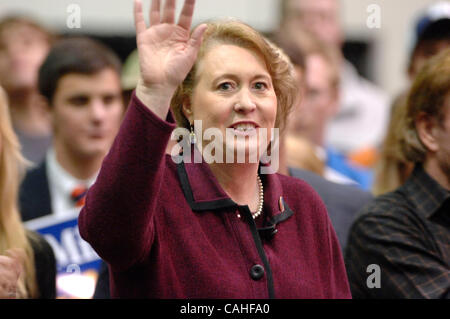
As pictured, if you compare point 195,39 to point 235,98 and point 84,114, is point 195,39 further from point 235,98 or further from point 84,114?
point 84,114

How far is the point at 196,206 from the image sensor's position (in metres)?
2.05

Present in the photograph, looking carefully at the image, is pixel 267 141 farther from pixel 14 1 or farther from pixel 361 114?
pixel 14 1

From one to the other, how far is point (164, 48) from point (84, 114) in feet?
5.91

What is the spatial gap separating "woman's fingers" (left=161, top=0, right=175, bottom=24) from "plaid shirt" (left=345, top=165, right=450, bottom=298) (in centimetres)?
107

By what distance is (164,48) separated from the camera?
1.87 meters

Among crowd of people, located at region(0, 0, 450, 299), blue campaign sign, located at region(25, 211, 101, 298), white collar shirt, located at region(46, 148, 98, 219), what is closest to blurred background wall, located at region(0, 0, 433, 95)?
white collar shirt, located at region(46, 148, 98, 219)

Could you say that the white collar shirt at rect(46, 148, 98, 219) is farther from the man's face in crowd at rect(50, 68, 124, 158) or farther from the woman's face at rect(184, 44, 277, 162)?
the woman's face at rect(184, 44, 277, 162)

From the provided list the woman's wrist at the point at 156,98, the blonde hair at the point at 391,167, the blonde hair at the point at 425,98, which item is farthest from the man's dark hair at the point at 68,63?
the woman's wrist at the point at 156,98

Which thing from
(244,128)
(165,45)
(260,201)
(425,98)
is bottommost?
(260,201)

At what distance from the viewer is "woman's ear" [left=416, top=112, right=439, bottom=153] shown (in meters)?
2.66

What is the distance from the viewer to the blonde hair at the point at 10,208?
256 centimetres

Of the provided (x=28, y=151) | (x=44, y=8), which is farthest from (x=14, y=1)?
(x=28, y=151)

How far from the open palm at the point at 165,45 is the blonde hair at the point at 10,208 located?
3.10 ft

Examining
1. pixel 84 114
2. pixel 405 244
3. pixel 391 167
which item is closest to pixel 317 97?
pixel 391 167
